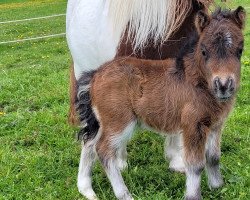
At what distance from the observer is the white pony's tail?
3406 millimetres

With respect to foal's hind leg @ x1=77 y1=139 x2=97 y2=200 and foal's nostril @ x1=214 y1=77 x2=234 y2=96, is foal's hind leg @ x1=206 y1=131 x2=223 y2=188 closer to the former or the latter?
foal's nostril @ x1=214 y1=77 x2=234 y2=96

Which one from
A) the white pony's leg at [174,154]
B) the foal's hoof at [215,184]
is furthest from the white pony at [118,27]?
the foal's hoof at [215,184]

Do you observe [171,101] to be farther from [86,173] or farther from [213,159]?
[86,173]

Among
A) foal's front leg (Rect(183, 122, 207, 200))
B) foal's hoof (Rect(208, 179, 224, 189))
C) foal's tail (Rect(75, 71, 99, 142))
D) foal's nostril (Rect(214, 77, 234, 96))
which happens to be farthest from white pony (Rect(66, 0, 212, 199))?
foal's nostril (Rect(214, 77, 234, 96))

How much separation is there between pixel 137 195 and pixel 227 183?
2.23ft

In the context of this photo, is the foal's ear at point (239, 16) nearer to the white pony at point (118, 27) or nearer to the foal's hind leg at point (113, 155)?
the white pony at point (118, 27)

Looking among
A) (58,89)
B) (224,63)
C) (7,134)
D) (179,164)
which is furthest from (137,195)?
(58,89)

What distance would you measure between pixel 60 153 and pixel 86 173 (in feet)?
2.84

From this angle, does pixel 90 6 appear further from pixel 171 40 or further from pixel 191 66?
pixel 191 66

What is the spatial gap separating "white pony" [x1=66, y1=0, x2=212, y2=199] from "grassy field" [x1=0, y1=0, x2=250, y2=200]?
0.24 m

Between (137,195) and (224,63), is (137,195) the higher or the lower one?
the lower one

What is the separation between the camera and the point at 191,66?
→ 10.3 feet

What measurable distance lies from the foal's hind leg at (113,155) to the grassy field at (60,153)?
0.56ft

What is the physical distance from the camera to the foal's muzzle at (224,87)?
2639mm
